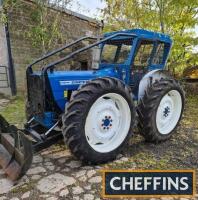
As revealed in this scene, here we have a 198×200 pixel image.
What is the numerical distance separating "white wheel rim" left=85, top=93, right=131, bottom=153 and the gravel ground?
28 centimetres

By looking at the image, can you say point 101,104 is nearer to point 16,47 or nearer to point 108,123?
point 108,123

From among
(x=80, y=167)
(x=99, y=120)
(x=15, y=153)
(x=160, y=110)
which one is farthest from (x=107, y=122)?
(x=15, y=153)

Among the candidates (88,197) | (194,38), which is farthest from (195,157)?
(194,38)

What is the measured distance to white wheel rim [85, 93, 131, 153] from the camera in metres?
3.19

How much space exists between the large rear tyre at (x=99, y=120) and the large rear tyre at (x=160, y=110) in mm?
358

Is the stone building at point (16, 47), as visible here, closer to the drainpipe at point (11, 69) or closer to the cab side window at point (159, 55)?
the drainpipe at point (11, 69)

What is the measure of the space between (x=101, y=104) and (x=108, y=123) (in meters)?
0.30

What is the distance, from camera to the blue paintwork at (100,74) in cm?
333

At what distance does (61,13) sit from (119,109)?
21.9 feet

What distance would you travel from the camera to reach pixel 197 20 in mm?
7445

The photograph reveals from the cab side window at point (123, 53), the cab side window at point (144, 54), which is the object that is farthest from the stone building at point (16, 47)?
the cab side window at point (144, 54)

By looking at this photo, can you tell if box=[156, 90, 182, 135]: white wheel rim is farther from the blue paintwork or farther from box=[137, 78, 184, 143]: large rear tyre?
the blue paintwork

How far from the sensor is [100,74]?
12.0ft

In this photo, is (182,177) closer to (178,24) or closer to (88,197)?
(88,197)
